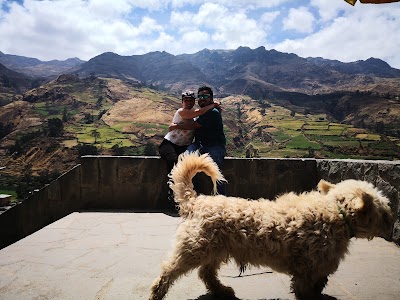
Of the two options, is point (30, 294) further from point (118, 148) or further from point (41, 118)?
point (41, 118)

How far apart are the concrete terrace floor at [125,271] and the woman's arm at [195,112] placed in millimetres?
2041

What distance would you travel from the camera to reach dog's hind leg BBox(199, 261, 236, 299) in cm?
304

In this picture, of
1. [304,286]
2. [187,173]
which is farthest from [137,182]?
[304,286]

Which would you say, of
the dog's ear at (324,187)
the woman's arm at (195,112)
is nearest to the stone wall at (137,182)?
the woman's arm at (195,112)

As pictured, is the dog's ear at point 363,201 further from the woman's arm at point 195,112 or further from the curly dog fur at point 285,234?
the woman's arm at point 195,112

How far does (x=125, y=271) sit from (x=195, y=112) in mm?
2987

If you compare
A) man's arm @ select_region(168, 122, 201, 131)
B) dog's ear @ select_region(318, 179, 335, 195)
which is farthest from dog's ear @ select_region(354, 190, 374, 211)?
man's arm @ select_region(168, 122, 201, 131)

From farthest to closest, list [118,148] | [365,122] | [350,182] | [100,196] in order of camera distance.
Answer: [365,122], [118,148], [100,196], [350,182]

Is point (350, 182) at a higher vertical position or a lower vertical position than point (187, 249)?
higher

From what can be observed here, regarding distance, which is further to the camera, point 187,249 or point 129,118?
point 129,118

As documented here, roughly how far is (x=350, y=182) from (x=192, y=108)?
3611 mm

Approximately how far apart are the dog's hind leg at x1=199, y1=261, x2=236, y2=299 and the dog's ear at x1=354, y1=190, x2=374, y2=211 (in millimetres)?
1356

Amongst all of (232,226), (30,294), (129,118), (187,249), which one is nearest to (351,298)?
(232,226)

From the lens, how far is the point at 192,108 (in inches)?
236
